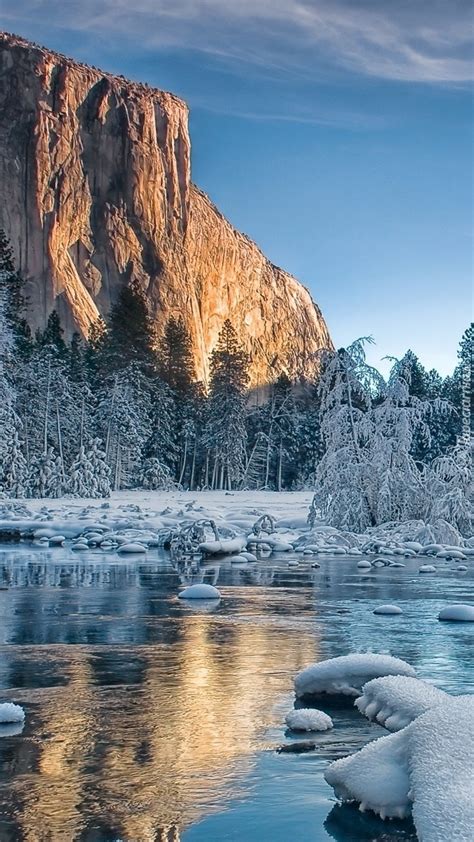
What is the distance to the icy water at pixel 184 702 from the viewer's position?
5016mm

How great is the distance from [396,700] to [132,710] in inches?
74.2

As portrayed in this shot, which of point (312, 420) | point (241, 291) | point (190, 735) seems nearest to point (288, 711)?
point (190, 735)

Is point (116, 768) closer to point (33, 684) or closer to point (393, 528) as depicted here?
point (33, 684)

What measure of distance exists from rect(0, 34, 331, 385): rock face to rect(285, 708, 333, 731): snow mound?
98365 mm

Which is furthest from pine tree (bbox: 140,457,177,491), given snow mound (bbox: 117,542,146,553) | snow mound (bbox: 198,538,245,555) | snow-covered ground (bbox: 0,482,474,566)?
snow mound (bbox: 198,538,245,555)

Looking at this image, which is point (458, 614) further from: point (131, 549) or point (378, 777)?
point (131, 549)

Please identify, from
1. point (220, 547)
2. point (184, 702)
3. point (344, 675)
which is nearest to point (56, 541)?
point (220, 547)

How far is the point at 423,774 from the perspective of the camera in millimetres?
4832

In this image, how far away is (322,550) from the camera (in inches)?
1019

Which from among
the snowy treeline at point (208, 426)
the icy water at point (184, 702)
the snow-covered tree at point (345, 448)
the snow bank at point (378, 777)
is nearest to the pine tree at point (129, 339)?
the snowy treeline at point (208, 426)

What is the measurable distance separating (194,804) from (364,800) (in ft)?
2.80

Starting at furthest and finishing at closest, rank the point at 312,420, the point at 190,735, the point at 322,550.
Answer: the point at 312,420 < the point at 322,550 < the point at 190,735

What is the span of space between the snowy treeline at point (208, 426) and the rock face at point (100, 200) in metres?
33.3

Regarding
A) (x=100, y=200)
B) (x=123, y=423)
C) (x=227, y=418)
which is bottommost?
(x=123, y=423)
